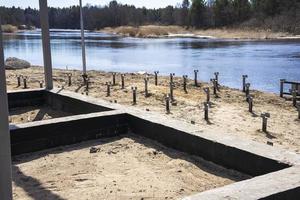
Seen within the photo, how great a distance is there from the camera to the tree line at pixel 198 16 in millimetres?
87000

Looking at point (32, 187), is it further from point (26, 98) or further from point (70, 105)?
point (26, 98)

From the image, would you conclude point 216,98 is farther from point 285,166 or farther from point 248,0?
point 248,0

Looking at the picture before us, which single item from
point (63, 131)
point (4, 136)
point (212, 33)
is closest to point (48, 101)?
point (63, 131)

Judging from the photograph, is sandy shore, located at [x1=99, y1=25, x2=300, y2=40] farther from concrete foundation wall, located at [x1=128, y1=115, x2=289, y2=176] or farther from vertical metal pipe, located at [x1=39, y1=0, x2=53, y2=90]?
concrete foundation wall, located at [x1=128, y1=115, x2=289, y2=176]

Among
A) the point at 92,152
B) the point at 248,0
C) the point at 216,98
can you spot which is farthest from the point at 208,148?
the point at 248,0

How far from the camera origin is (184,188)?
521 centimetres

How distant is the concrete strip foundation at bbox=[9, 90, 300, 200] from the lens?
4.18 metres

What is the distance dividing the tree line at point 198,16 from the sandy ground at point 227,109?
66741 millimetres

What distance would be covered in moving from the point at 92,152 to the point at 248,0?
99312 millimetres

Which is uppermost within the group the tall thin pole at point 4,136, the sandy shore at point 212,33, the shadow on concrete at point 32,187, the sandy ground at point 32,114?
the tall thin pole at point 4,136

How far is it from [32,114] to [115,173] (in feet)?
14.9

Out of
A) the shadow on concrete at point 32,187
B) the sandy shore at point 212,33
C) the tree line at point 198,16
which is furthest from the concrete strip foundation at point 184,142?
the tree line at point 198,16

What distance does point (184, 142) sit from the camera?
21.3ft

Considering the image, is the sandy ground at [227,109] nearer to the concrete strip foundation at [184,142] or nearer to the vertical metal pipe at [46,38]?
the concrete strip foundation at [184,142]
